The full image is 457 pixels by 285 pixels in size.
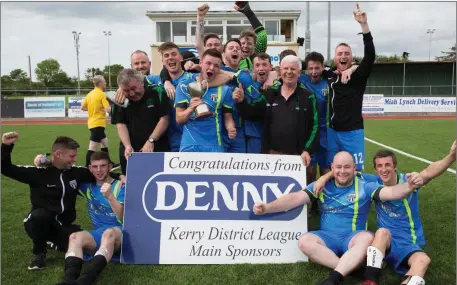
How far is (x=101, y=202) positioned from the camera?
411cm

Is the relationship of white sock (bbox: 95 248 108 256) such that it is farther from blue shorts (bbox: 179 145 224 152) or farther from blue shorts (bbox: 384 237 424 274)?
blue shorts (bbox: 384 237 424 274)

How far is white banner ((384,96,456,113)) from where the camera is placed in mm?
25703

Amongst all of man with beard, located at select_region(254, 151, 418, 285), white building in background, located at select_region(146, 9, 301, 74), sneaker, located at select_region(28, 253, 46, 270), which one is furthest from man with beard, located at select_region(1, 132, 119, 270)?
white building in background, located at select_region(146, 9, 301, 74)

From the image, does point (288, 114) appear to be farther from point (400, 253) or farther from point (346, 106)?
point (400, 253)

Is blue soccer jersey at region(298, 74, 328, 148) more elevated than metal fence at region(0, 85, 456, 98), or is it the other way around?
metal fence at region(0, 85, 456, 98)

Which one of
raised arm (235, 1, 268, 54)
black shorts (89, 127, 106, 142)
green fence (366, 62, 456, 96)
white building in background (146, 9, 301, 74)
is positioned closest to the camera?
raised arm (235, 1, 268, 54)

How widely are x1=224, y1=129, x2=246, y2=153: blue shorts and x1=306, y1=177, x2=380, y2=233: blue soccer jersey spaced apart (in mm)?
1114

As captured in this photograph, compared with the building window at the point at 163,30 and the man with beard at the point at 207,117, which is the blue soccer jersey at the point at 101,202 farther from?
the building window at the point at 163,30

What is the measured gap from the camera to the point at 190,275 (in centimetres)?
366

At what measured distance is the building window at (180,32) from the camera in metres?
33.7

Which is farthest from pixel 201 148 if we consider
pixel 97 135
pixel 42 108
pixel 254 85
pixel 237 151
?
pixel 42 108

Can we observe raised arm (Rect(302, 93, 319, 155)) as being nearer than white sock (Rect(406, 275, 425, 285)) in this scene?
No

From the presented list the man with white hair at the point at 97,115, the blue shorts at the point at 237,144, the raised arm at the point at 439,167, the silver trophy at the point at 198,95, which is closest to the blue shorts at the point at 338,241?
the raised arm at the point at 439,167

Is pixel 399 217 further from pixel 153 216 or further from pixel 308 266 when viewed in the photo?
pixel 153 216
